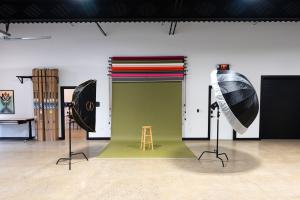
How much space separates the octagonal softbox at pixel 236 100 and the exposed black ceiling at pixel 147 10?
68.6 inches

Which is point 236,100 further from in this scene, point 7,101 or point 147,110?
point 7,101

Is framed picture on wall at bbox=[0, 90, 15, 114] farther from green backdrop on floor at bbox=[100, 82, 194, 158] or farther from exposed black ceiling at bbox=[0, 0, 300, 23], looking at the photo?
green backdrop on floor at bbox=[100, 82, 194, 158]

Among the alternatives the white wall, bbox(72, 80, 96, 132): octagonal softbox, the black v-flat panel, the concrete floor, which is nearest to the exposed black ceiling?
bbox(72, 80, 96, 132): octagonal softbox

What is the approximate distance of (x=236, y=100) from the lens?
4289 millimetres

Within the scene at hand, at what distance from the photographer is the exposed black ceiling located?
16.8ft

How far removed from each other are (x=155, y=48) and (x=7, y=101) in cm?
549

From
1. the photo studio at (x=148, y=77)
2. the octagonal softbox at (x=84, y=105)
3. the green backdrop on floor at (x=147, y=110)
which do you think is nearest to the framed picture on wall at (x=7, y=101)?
the photo studio at (x=148, y=77)

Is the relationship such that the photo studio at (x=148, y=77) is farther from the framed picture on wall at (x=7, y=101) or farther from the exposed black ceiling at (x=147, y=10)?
the exposed black ceiling at (x=147, y=10)

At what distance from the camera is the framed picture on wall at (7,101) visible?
7.96 m

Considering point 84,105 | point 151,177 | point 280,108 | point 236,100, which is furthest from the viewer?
point 280,108

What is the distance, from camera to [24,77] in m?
7.83

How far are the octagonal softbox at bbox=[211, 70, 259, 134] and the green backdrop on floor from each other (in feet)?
11.1

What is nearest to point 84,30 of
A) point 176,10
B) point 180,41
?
→ point 180,41

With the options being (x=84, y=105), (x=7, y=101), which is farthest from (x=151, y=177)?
(x=7, y=101)
